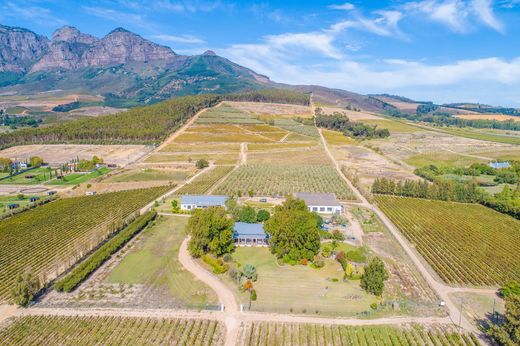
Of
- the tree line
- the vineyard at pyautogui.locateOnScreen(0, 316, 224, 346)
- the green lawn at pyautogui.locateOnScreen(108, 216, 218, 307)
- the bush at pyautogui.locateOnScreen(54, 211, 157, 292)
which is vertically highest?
the tree line

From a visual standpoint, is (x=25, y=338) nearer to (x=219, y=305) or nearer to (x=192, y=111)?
(x=219, y=305)

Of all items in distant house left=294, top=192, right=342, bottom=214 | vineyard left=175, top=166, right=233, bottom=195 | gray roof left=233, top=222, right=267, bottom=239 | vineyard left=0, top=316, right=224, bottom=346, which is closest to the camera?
vineyard left=0, top=316, right=224, bottom=346

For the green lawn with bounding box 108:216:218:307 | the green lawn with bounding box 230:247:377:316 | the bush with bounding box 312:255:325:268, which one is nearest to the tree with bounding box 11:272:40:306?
the green lawn with bounding box 108:216:218:307

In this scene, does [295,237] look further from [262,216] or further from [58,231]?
[58,231]

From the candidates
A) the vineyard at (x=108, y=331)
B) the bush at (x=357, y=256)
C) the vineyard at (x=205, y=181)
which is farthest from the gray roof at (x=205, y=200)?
the vineyard at (x=108, y=331)

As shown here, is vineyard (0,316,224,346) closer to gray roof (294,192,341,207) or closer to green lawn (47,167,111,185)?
gray roof (294,192,341,207)

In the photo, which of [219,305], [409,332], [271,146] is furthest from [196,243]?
[271,146]

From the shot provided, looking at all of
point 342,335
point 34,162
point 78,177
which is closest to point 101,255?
point 342,335
